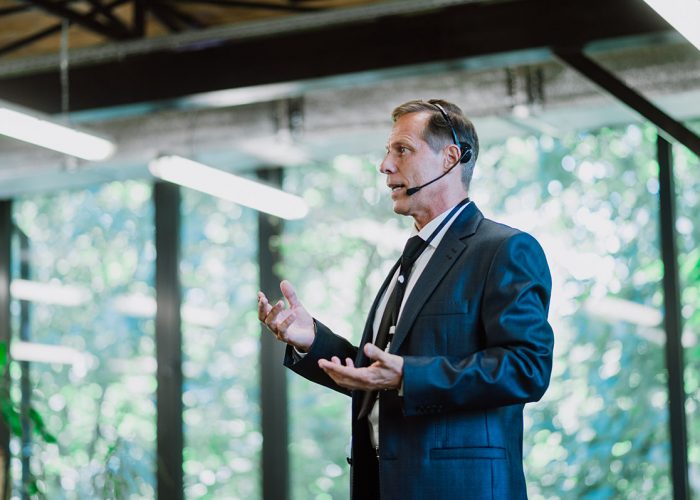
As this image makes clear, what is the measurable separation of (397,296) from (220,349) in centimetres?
493

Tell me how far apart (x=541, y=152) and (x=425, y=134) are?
3.96 m

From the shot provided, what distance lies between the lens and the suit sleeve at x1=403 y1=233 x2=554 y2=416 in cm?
218

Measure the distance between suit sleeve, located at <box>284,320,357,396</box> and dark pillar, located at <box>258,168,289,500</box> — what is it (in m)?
4.44

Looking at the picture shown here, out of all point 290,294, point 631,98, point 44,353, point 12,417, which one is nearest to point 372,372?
point 290,294

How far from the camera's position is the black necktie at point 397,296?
2.48 m

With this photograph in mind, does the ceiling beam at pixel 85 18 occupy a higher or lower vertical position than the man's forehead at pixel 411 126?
higher

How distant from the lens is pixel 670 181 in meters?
5.99

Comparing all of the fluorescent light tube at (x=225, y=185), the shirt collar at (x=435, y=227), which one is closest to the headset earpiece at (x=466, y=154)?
the shirt collar at (x=435, y=227)

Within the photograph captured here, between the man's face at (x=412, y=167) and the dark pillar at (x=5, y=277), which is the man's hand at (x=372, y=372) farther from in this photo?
the dark pillar at (x=5, y=277)

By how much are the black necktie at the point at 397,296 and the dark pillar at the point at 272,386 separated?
4.54m

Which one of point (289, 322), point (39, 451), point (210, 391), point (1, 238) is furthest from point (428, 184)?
point (1, 238)

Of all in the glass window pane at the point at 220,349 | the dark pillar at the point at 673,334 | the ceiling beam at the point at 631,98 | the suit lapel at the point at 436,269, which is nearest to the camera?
the suit lapel at the point at 436,269

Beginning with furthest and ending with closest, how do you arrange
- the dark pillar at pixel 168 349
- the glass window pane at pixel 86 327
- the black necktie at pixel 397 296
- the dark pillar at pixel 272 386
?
the glass window pane at pixel 86 327 → the dark pillar at pixel 168 349 → the dark pillar at pixel 272 386 → the black necktie at pixel 397 296

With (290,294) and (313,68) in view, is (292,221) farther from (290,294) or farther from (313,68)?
(290,294)
